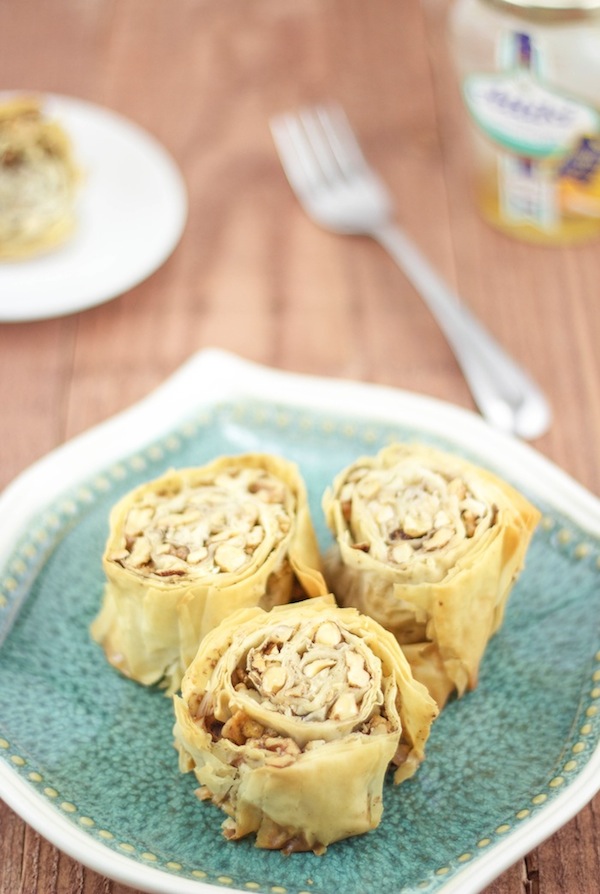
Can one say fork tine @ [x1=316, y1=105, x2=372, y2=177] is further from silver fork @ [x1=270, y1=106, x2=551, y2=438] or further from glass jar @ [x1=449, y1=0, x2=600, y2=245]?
glass jar @ [x1=449, y1=0, x2=600, y2=245]

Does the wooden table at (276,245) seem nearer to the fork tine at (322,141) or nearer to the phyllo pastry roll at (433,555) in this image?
the fork tine at (322,141)

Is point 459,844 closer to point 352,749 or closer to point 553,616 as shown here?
point 352,749

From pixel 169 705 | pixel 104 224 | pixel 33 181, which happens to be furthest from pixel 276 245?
pixel 169 705

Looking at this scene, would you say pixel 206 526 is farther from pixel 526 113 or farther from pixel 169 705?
pixel 526 113

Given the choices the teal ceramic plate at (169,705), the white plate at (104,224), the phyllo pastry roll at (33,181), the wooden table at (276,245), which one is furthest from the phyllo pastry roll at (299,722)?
the phyllo pastry roll at (33,181)

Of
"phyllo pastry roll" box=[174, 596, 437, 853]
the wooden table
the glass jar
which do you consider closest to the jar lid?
the glass jar

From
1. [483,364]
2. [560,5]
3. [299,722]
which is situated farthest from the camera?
[483,364]
